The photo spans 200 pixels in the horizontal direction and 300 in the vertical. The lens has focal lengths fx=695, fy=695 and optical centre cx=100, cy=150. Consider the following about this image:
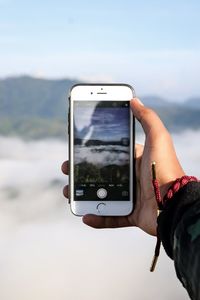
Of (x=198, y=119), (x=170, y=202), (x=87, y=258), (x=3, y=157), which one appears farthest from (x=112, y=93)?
(x=198, y=119)

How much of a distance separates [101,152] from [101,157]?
0.02 meters

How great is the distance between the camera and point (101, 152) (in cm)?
326

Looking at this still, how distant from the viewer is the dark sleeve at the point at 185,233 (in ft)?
6.47

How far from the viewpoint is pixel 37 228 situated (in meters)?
104

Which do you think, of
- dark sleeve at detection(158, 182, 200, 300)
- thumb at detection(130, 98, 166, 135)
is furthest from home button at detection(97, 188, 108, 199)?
dark sleeve at detection(158, 182, 200, 300)

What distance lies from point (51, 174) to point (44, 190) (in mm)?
6390

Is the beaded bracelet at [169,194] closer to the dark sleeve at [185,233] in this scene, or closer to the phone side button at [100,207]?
the dark sleeve at [185,233]

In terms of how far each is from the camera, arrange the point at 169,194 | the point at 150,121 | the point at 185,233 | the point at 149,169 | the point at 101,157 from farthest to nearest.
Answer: the point at 101,157 < the point at 149,169 < the point at 150,121 < the point at 169,194 < the point at 185,233

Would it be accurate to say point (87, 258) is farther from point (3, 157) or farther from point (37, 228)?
point (3, 157)

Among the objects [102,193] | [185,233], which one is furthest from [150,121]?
[185,233]

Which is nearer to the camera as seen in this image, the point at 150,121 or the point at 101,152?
the point at 150,121

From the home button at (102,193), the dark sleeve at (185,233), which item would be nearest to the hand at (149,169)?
the home button at (102,193)

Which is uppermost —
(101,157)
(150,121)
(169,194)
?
(150,121)

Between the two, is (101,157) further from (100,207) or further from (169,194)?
(169,194)
